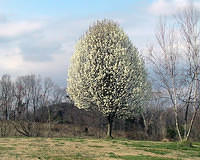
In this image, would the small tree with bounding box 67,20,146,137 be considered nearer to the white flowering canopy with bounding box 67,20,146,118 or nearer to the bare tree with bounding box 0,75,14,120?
the white flowering canopy with bounding box 67,20,146,118

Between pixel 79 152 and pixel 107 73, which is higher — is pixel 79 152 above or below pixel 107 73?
below

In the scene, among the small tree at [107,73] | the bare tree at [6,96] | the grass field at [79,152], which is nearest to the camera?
the grass field at [79,152]

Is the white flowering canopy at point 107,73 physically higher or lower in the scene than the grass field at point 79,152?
higher

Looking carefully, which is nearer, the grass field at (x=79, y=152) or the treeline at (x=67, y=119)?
the grass field at (x=79, y=152)

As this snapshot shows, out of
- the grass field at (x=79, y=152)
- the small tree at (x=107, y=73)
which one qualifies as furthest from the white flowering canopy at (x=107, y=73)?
the grass field at (x=79, y=152)

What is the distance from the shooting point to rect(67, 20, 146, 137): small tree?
21609 millimetres

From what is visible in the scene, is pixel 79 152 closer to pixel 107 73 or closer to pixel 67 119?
pixel 107 73

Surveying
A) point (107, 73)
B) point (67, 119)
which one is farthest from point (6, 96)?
point (107, 73)

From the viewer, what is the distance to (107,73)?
21703mm

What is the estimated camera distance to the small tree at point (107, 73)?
21.6 metres

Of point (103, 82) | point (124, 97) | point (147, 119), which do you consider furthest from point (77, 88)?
point (147, 119)

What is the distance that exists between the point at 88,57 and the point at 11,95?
2615 cm

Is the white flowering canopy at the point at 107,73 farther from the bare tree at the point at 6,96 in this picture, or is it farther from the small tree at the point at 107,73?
the bare tree at the point at 6,96

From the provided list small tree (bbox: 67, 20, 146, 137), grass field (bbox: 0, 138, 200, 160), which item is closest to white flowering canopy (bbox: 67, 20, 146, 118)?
small tree (bbox: 67, 20, 146, 137)
